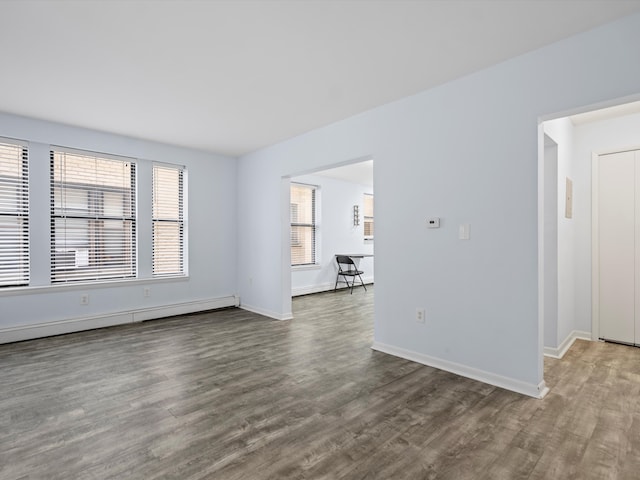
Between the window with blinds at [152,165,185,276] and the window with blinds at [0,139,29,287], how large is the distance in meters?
1.48

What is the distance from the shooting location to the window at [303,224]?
288 inches

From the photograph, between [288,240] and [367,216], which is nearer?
[288,240]

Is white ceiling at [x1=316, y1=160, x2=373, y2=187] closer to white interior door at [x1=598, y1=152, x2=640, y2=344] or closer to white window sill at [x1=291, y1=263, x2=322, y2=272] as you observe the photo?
white window sill at [x1=291, y1=263, x2=322, y2=272]

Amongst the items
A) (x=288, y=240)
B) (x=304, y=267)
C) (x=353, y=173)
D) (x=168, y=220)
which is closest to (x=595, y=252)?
(x=288, y=240)

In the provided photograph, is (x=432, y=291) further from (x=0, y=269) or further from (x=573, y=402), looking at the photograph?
(x=0, y=269)

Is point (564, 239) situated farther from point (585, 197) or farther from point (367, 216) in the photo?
point (367, 216)

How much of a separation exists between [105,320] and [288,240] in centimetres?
270

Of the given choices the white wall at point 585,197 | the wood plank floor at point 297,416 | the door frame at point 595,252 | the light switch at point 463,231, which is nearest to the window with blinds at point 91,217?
the wood plank floor at point 297,416

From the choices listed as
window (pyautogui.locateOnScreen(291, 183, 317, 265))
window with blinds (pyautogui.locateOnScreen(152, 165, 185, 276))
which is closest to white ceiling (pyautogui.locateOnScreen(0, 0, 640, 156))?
window with blinds (pyautogui.locateOnScreen(152, 165, 185, 276))

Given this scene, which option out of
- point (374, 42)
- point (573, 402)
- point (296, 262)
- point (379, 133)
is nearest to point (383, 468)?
point (573, 402)

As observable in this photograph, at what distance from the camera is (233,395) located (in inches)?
104

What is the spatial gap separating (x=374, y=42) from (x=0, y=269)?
4678mm

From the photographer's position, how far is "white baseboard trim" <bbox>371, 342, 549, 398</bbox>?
2632 mm

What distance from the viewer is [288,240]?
16.9 feet
